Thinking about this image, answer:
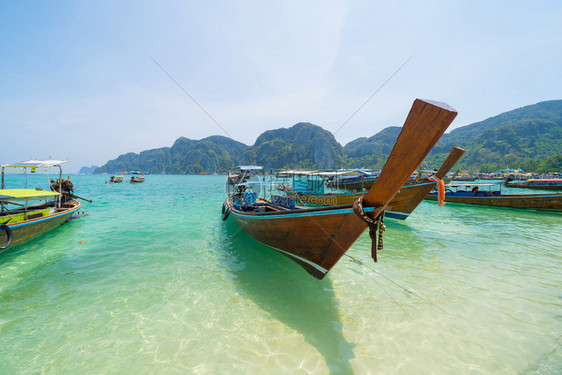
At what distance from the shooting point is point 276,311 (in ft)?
16.1

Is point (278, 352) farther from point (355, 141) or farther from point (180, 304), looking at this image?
point (355, 141)

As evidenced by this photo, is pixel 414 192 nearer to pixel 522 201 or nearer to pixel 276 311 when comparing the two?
pixel 276 311

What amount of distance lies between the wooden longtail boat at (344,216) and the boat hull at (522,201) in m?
23.8

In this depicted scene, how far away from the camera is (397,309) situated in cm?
486

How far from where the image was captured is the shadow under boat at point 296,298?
3.89 meters

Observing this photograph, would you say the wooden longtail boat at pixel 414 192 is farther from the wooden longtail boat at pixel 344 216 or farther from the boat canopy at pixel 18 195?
the boat canopy at pixel 18 195

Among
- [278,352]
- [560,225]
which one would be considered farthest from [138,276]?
[560,225]

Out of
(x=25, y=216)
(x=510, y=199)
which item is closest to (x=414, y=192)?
(x=510, y=199)

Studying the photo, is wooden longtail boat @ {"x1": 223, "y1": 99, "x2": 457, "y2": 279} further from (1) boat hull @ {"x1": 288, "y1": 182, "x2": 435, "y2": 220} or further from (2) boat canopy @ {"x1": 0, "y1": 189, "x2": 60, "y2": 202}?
(2) boat canopy @ {"x1": 0, "y1": 189, "x2": 60, "y2": 202}

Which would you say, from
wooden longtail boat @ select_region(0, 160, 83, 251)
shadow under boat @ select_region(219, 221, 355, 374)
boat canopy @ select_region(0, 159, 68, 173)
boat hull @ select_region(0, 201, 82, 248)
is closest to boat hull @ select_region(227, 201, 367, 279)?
shadow under boat @ select_region(219, 221, 355, 374)

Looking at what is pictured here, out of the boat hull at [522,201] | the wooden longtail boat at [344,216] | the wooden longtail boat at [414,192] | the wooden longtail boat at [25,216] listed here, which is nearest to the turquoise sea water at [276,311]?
the wooden longtail boat at [25,216]

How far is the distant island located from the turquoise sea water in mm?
97922

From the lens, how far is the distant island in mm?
93750

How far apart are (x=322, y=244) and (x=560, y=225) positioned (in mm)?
18131
